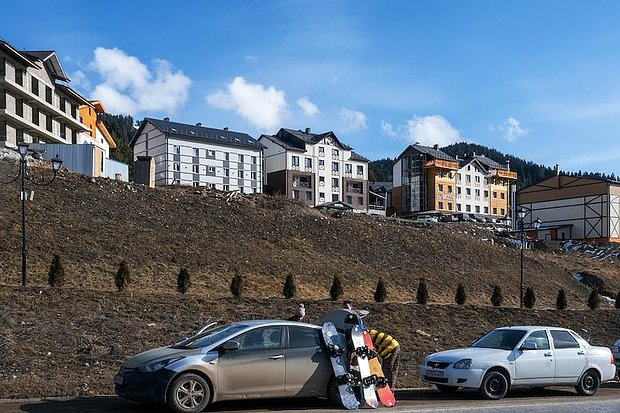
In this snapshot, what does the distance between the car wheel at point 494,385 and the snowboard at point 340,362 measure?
3362mm

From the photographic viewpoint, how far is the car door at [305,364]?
11.9 m

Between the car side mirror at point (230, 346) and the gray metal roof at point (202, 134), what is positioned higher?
the gray metal roof at point (202, 134)

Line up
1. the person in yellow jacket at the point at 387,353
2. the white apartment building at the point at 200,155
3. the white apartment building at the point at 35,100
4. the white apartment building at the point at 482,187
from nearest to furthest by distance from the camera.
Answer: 1. the person in yellow jacket at the point at 387,353
2. the white apartment building at the point at 35,100
3. the white apartment building at the point at 200,155
4. the white apartment building at the point at 482,187

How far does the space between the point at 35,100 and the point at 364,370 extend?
53.2m

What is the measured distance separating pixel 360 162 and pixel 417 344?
272ft

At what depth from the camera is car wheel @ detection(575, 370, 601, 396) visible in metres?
15.3

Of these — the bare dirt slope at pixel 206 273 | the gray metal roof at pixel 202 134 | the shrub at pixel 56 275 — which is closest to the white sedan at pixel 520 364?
the bare dirt slope at pixel 206 273

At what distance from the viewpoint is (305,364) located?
12.0m

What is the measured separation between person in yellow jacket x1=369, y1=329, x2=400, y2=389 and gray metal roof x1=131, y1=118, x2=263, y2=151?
74841 millimetres

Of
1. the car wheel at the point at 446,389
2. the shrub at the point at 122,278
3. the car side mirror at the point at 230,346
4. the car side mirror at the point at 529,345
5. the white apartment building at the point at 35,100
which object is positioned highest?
the white apartment building at the point at 35,100

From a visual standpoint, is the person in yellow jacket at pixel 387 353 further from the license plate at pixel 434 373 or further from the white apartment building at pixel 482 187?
the white apartment building at pixel 482 187

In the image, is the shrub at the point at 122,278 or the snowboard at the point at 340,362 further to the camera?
the shrub at the point at 122,278

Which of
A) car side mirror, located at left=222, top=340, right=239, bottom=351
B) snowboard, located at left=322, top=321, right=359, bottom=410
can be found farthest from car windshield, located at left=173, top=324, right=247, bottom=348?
snowboard, located at left=322, top=321, right=359, bottom=410

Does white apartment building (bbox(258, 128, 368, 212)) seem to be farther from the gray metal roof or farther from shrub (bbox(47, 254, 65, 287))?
shrub (bbox(47, 254, 65, 287))
